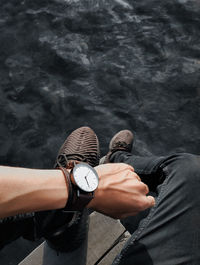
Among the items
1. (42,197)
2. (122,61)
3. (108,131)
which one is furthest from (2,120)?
(42,197)

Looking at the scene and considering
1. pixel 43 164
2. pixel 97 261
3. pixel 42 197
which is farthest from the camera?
pixel 43 164

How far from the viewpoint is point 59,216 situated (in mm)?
2166

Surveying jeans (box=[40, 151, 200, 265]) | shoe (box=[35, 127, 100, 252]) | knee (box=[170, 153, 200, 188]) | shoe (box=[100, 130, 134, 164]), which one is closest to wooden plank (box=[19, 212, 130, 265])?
shoe (box=[35, 127, 100, 252])

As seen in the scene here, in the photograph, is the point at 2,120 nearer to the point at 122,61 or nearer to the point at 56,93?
the point at 56,93

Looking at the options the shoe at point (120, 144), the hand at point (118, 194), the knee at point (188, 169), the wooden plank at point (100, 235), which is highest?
the hand at point (118, 194)

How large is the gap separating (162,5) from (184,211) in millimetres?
4555

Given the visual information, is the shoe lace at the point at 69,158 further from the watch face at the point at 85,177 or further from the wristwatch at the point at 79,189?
Answer: the wristwatch at the point at 79,189

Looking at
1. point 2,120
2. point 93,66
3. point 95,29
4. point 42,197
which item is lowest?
point 2,120

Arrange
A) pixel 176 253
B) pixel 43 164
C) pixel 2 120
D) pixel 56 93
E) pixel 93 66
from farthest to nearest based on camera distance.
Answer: pixel 93 66
pixel 56 93
pixel 2 120
pixel 43 164
pixel 176 253

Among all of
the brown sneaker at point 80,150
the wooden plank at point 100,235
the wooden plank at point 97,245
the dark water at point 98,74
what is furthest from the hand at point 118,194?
the dark water at point 98,74

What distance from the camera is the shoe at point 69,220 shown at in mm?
2184

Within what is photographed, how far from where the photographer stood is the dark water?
14.3ft

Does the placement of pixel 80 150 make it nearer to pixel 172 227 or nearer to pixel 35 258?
pixel 35 258

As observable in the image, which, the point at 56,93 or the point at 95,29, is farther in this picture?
the point at 95,29
